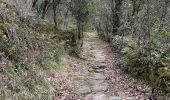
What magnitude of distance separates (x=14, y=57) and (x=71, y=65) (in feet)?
18.8

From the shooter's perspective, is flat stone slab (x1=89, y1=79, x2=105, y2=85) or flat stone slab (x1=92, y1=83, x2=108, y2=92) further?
flat stone slab (x1=89, y1=79, x2=105, y2=85)

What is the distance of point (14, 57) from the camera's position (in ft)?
29.7

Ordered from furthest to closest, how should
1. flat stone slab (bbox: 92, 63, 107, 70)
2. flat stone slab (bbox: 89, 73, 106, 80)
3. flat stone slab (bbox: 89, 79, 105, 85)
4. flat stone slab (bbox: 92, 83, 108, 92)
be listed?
flat stone slab (bbox: 92, 63, 107, 70)
flat stone slab (bbox: 89, 73, 106, 80)
flat stone slab (bbox: 89, 79, 105, 85)
flat stone slab (bbox: 92, 83, 108, 92)

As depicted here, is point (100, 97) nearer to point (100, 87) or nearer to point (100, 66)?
point (100, 87)

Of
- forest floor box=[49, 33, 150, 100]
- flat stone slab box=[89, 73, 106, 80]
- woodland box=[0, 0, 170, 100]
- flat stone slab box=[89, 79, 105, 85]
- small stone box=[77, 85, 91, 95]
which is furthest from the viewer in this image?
flat stone slab box=[89, 73, 106, 80]

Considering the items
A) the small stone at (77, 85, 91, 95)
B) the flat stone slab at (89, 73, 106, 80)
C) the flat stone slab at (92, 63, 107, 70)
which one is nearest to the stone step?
the small stone at (77, 85, 91, 95)

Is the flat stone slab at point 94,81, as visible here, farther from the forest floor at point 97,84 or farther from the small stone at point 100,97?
the small stone at point 100,97

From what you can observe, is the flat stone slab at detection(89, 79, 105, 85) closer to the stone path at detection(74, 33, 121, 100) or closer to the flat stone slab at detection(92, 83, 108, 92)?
the stone path at detection(74, 33, 121, 100)

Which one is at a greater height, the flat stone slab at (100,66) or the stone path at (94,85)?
the stone path at (94,85)

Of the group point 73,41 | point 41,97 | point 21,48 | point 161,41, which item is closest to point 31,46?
point 21,48

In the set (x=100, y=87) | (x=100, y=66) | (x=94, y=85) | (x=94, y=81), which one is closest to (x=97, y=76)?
(x=94, y=81)

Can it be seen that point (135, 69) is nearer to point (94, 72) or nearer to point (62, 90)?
point (94, 72)

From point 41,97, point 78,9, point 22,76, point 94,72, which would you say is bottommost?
point 94,72

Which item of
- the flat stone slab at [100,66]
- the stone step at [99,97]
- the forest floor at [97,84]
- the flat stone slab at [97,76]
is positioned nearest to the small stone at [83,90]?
the forest floor at [97,84]
